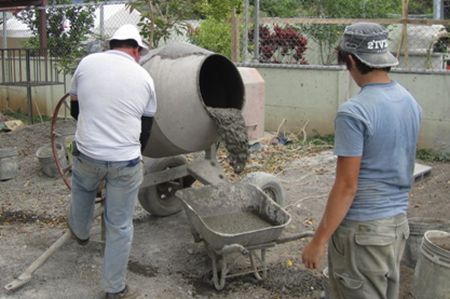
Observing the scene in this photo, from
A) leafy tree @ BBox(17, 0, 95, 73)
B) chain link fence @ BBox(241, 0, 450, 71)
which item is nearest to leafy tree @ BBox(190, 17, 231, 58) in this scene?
chain link fence @ BBox(241, 0, 450, 71)

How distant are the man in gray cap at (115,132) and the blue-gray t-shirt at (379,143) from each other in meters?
1.73

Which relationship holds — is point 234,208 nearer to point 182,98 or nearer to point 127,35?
point 182,98

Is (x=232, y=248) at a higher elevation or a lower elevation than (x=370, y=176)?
lower

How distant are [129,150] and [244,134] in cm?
125

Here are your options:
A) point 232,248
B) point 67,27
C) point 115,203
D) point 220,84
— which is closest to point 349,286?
point 232,248

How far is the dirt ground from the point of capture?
14.6 feet

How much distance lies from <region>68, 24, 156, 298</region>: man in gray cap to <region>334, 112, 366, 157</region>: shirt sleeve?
1.77 metres

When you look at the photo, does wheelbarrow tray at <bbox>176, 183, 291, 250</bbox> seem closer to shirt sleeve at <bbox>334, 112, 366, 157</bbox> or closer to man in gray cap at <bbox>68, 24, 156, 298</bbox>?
man in gray cap at <bbox>68, 24, 156, 298</bbox>

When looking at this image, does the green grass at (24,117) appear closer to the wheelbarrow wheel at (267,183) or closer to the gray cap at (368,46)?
the wheelbarrow wheel at (267,183)

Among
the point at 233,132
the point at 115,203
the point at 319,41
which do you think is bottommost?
the point at 115,203

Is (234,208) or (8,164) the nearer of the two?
(234,208)

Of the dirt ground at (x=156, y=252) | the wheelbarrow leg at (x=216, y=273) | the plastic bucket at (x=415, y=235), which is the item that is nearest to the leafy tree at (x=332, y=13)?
the dirt ground at (x=156, y=252)

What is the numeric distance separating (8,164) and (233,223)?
353 cm

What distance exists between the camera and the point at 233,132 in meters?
4.98
